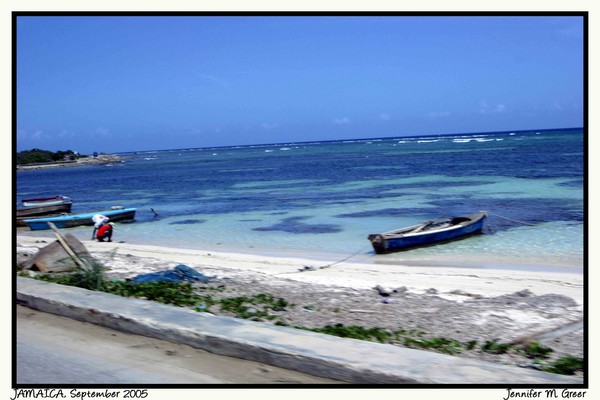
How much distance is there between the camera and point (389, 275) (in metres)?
12.7

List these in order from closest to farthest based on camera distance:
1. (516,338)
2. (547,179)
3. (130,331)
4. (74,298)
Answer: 1. (130,331)
2. (74,298)
3. (516,338)
4. (547,179)

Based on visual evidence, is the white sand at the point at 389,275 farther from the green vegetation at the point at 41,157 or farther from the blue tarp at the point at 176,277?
the green vegetation at the point at 41,157

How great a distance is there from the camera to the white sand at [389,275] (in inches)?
420

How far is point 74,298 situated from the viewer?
5.81m

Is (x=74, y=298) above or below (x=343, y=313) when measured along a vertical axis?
above

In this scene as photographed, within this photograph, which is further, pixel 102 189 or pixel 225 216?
pixel 102 189

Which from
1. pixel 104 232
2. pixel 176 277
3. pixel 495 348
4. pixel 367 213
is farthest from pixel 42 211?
pixel 495 348

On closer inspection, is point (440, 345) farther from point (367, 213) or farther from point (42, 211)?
point (42, 211)

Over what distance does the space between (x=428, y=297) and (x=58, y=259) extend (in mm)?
5521

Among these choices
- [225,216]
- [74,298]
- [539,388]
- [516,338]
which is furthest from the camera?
[225,216]

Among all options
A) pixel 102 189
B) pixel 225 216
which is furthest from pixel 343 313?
pixel 102 189

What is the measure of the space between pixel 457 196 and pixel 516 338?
23.7m

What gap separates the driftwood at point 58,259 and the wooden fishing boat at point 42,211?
64.9 feet

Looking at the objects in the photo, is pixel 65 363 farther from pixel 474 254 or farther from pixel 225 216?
pixel 225 216
